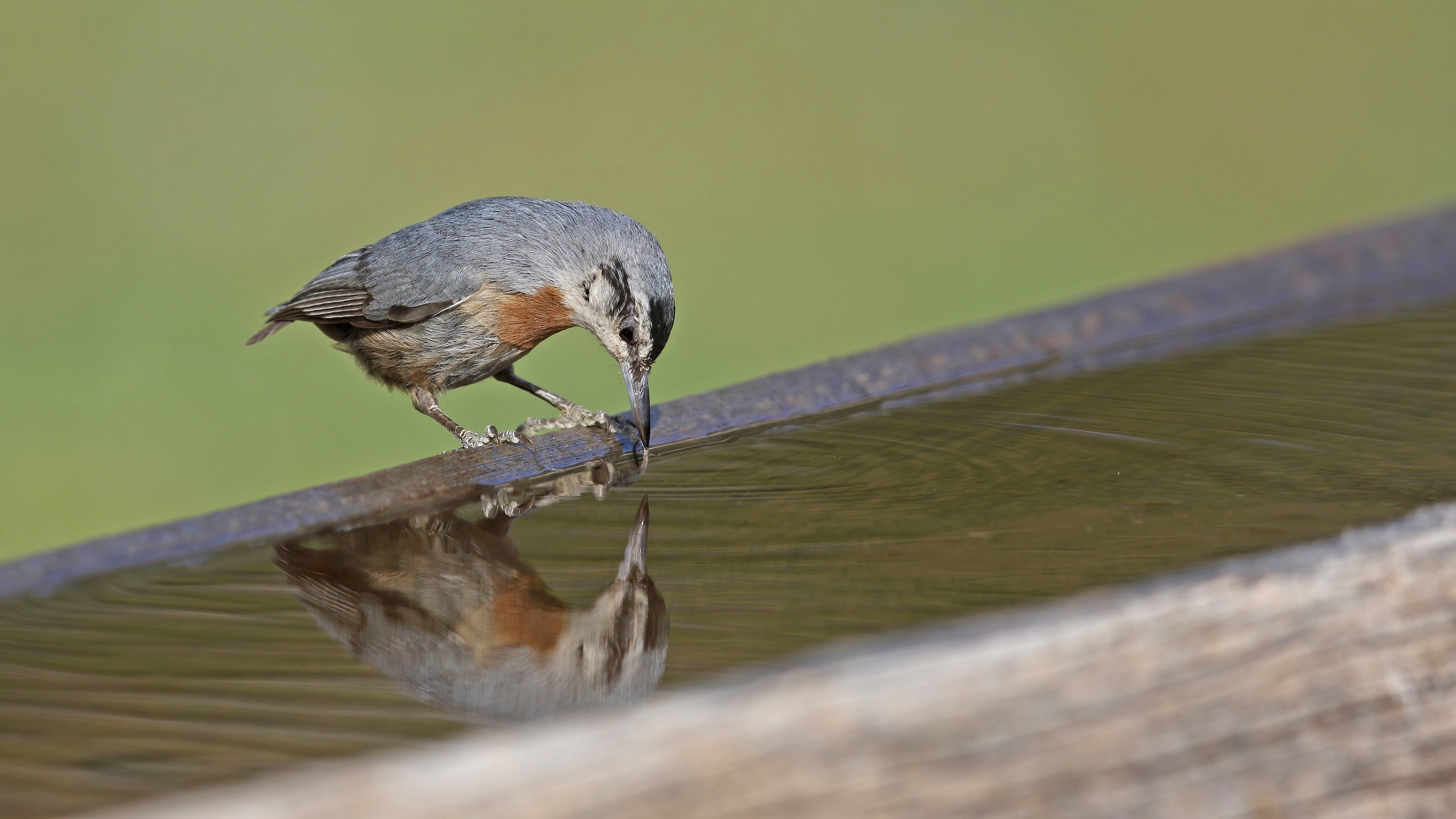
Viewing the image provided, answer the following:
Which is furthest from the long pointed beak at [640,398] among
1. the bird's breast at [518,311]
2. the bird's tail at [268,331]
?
the bird's tail at [268,331]

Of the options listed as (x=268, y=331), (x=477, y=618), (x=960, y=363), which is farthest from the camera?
(x=268, y=331)

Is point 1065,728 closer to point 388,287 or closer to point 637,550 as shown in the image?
point 637,550

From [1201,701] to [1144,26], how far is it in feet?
44.6

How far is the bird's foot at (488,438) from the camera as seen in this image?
3.39 meters

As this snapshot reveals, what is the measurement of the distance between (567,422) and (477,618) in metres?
1.94

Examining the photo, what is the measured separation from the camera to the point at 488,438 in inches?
152

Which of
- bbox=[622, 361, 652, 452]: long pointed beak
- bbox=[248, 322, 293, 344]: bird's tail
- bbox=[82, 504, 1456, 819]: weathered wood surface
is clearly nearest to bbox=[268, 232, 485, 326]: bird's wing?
bbox=[248, 322, 293, 344]: bird's tail

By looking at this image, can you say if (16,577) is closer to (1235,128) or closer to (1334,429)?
(1334,429)

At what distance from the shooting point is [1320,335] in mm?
3902

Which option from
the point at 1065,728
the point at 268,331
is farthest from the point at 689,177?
the point at 1065,728

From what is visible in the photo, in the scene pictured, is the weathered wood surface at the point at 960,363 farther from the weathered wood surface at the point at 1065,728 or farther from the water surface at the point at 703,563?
the weathered wood surface at the point at 1065,728

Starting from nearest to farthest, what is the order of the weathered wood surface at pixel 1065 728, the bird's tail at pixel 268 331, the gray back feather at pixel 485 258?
the weathered wood surface at pixel 1065 728 → the gray back feather at pixel 485 258 → the bird's tail at pixel 268 331

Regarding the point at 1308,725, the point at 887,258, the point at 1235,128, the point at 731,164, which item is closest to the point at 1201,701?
the point at 1308,725

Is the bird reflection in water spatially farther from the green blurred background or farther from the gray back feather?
the green blurred background
